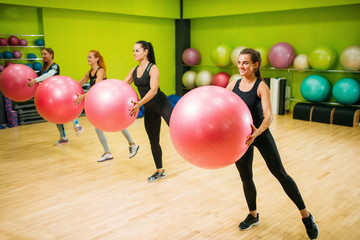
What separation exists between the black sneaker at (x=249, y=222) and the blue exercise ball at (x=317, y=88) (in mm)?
4281

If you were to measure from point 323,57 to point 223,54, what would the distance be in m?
2.18

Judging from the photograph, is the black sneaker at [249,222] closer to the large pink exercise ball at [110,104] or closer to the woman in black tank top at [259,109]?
the woman in black tank top at [259,109]

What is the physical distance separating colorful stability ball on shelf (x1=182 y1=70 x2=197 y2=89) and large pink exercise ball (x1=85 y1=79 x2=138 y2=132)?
538 cm

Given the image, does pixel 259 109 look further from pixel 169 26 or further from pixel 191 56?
pixel 169 26

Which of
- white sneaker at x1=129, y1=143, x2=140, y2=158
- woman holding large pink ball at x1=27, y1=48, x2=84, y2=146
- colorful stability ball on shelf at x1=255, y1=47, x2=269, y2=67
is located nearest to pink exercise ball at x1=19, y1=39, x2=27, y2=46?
woman holding large pink ball at x1=27, y1=48, x2=84, y2=146

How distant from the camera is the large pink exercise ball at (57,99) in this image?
3291mm

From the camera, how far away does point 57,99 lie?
3.29 meters

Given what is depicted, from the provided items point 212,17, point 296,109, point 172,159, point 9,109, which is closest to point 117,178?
point 172,159

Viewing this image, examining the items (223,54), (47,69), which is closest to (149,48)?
(47,69)

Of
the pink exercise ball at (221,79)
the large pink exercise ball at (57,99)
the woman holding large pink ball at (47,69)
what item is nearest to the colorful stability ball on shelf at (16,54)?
the woman holding large pink ball at (47,69)

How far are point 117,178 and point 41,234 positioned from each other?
1162 millimetres

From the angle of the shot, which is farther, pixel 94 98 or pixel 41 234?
pixel 94 98

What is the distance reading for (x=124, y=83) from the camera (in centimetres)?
296

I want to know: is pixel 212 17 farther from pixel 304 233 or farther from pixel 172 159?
pixel 304 233
